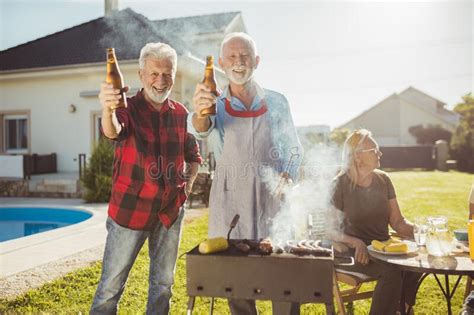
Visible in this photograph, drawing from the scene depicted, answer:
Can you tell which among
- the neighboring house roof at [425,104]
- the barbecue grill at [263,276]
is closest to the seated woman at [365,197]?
the barbecue grill at [263,276]

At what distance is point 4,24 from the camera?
6.26 m

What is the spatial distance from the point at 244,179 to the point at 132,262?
77 centimetres

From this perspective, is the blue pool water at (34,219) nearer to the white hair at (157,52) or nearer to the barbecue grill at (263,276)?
the white hair at (157,52)

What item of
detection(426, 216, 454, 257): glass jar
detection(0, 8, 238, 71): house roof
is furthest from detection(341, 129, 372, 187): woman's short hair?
detection(0, 8, 238, 71): house roof

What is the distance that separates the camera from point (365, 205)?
2980 millimetres

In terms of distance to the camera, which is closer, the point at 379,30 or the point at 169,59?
the point at 169,59

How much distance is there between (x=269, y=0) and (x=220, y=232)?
360 centimetres

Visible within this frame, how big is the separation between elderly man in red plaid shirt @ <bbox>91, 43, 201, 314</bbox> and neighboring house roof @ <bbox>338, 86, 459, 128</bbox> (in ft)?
100

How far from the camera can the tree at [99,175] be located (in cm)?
884

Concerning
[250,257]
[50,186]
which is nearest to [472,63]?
[250,257]

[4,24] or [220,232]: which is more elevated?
[4,24]

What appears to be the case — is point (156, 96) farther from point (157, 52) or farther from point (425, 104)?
point (425, 104)

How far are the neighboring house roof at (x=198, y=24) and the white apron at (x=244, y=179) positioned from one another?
9639mm

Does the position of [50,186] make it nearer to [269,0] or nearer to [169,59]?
[269,0]
